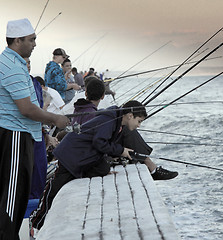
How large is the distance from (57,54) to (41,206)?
10.8 feet

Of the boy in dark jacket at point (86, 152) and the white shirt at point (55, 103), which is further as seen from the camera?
the white shirt at point (55, 103)

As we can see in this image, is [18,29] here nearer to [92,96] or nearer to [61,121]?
[61,121]

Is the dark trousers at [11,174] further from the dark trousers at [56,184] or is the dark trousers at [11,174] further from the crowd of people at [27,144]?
the dark trousers at [56,184]

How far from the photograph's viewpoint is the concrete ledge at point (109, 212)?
7.02 ft

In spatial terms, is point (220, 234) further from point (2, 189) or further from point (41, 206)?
point (2, 189)

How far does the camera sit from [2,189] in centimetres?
283

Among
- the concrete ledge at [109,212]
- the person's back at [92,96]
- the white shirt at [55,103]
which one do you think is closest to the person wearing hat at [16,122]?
the concrete ledge at [109,212]

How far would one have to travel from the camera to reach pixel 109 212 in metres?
2.45

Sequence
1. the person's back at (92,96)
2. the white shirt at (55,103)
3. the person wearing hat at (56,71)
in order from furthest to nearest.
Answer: the person wearing hat at (56,71)
the white shirt at (55,103)
the person's back at (92,96)

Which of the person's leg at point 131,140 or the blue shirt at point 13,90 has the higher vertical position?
the blue shirt at point 13,90

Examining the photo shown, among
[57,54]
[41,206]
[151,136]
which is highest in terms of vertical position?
[57,54]

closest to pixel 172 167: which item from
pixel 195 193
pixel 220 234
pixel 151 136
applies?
pixel 195 193

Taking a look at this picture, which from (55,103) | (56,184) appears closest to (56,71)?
(55,103)

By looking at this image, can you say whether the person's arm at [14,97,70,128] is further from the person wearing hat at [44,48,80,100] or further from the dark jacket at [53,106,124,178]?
the person wearing hat at [44,48,80,100]
